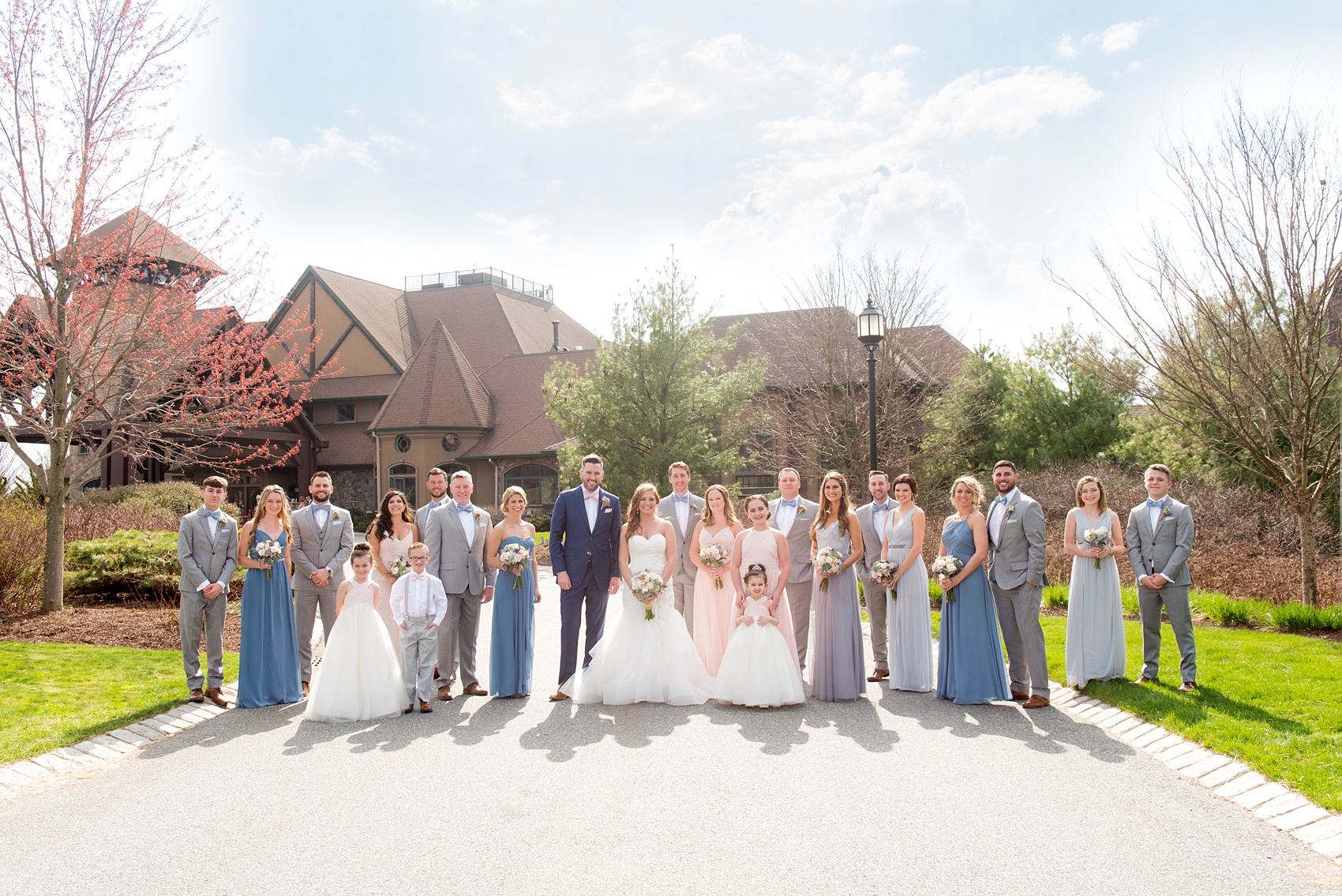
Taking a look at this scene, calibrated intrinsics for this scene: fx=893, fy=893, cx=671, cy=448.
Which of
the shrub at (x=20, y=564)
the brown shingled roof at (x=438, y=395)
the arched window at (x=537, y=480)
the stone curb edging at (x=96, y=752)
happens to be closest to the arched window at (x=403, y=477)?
the brown shingled roof at (x=438, y=395)

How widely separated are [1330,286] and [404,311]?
132 feet

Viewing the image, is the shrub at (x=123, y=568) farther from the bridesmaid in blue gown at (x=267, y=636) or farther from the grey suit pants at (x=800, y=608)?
the grey suit pants at (x=800, y=608)

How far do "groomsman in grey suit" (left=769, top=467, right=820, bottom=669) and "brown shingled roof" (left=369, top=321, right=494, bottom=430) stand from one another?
2686cm

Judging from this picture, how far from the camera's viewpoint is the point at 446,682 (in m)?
8.45

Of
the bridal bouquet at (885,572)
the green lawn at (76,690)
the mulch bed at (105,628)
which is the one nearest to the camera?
the green lawn at (76,690)

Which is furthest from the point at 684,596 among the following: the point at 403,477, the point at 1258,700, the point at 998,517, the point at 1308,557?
the point at 403,477

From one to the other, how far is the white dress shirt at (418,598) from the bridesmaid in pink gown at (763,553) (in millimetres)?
2762

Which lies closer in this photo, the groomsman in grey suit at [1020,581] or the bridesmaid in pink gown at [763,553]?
the groomsman in grey suit at [1020,581]

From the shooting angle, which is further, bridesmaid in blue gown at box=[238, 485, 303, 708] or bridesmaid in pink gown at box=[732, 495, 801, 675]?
bridesmaid in pink gown at box=[732, 495, 801, 675]

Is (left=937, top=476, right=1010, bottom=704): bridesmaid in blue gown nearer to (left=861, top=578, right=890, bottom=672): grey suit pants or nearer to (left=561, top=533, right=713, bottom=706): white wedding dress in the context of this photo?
(left=861, top=578, right=890, bottom=672): grey suit pants

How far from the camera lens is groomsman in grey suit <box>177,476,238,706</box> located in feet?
26.8

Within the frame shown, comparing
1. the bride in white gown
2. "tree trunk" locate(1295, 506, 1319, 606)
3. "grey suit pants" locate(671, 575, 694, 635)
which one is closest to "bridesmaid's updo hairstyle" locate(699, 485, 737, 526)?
the bride in white gown

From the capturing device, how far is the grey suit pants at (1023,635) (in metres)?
7.79

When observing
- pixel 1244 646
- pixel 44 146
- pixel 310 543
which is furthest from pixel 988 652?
pixel 44 146
